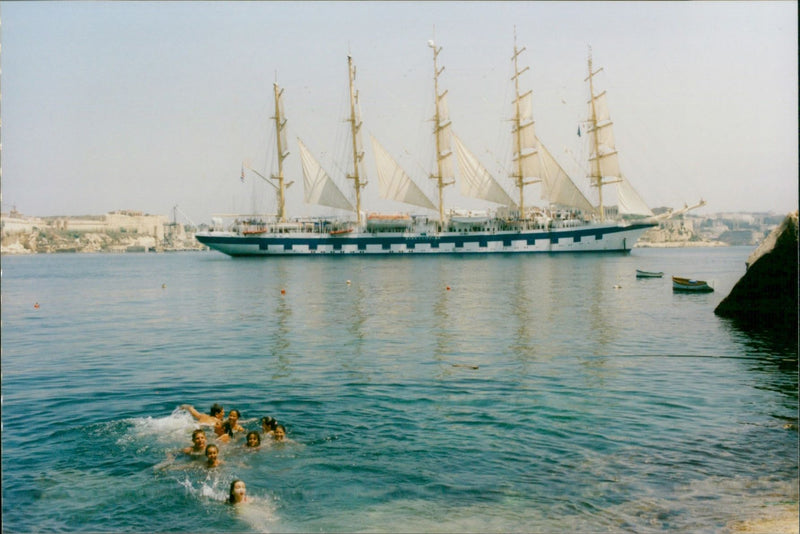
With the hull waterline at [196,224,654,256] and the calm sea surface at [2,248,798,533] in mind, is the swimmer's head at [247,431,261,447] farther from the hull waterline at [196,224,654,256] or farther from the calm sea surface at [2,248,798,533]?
the hull waterline at [196,224,654,256]

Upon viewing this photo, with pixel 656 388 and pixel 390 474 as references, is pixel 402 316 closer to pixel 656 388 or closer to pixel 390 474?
pixel 656 388

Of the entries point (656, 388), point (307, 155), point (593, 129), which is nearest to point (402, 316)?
point (656, 388)

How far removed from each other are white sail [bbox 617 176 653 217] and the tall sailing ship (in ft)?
0.51

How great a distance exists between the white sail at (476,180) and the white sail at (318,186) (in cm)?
1985

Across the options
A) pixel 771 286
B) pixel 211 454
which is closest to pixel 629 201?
pixel 771 286

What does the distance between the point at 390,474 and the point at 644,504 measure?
12.4ft

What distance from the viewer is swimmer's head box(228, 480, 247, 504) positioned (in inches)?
361

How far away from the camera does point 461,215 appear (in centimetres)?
11356

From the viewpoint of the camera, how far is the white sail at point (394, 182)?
10294cm

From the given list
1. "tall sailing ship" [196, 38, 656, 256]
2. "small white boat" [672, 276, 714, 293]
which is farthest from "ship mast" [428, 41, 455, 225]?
"small white boat" [672, 276, 714, 293]

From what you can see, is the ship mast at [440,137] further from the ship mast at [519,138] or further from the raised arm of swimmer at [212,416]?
the raised arm of swimmer at [212,416]

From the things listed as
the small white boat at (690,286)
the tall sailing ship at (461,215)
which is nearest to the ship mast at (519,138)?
the tall sailing ship at (461,215)

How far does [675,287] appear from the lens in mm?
41812

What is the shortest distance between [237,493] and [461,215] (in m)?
106
